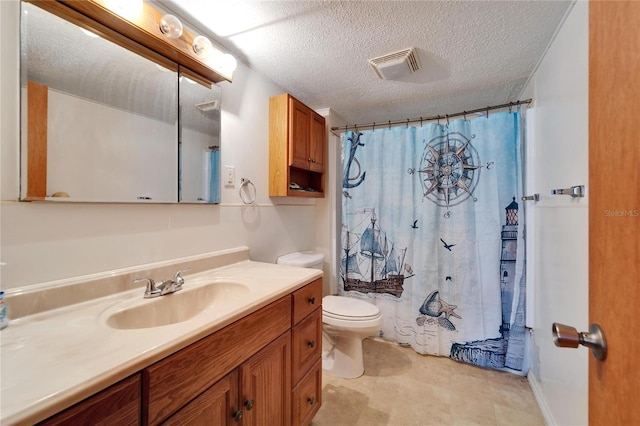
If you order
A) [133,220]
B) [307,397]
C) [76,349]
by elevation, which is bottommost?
[307,397]

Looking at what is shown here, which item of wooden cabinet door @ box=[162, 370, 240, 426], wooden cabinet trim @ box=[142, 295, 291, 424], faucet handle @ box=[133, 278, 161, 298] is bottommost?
wooden cabinet door @ box=[162, 370, 240, 426]

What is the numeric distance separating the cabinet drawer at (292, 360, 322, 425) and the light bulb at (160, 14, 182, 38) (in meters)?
1.68

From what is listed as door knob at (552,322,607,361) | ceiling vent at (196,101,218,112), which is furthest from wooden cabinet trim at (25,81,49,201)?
door knob at (552,322,607,361)

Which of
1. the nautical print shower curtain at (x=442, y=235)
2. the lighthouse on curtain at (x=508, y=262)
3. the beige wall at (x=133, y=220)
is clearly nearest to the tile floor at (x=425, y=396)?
the nautical print shower curtain at (x=442, y=235)

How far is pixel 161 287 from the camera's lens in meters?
1.02

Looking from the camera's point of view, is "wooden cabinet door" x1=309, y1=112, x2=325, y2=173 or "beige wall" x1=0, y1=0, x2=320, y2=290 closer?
"beige wall" x1=0, y1=0, x2=320, y2=290

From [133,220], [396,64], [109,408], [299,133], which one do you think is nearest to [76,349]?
[109,408]

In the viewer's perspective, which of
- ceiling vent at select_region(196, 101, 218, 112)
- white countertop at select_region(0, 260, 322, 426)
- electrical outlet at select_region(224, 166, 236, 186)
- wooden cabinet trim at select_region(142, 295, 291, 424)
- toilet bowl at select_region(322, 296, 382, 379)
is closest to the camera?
white countertop at select_region(0, 260, 322, 426)

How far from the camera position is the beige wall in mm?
778

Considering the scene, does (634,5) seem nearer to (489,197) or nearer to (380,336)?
(489,197)

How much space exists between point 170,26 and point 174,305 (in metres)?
1.19

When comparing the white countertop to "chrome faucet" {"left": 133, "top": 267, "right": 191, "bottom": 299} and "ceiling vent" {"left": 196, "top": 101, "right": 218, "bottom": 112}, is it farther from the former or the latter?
"ceiling vent" {"left": 196, "top": 101, "right": 218, "bottom": 112}

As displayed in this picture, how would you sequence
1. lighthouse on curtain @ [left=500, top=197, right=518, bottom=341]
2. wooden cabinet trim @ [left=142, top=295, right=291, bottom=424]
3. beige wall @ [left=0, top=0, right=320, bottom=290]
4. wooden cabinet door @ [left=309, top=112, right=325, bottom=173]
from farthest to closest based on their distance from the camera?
wooden cabinet door @ [left=309, top=112, right=325, bottom=173], lighthouse on curtain @ [left=500, top=197, right=518, bottom=341], beige wall @ [left=0, top=0, right=320, bottom=290], wooden cabinet trim @ [left=142, top=295, right=291, bottom=424]

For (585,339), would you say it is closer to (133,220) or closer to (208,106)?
(133,220)
